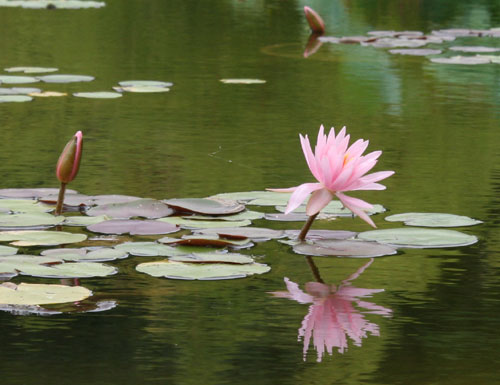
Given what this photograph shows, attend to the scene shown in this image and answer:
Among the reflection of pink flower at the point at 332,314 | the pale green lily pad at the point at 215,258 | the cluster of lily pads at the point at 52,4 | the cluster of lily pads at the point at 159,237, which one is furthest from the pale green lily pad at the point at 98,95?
the cluster of lily pads at the point at 52,4

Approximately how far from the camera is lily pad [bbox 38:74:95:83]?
5.74m

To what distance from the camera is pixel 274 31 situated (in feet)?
28.1

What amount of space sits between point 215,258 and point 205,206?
0.49 meters

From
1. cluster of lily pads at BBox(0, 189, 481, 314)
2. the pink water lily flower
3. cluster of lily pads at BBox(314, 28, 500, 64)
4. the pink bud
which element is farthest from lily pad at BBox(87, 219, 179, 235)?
the pink bud

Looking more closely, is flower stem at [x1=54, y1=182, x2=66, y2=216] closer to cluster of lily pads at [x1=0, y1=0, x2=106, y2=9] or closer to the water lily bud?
the water lily bud

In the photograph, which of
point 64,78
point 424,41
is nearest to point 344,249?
point 64,78

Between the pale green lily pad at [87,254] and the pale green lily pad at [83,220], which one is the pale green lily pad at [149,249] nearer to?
the pale green lily pad at [87,254]

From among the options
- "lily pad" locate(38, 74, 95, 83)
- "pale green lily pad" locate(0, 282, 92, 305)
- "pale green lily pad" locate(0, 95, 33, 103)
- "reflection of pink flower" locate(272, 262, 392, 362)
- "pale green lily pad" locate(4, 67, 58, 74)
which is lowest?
"reflection of pink flower" locate(272, 262, 392, 362)

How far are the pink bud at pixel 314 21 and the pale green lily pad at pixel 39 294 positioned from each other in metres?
6.22

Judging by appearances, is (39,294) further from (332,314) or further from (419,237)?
(419,237)

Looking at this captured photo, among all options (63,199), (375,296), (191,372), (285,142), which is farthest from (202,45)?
(191,372)

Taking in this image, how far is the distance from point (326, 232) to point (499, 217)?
0.51 m

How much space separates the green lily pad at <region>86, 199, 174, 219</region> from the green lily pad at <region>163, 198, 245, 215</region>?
0.03 metres

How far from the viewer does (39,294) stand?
2.22 m
